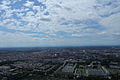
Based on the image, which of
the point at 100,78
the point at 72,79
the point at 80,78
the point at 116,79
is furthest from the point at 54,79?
the point at 116,79

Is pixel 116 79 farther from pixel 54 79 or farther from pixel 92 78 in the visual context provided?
pixel 54 79

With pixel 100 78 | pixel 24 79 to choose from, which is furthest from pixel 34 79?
pixel 100 78

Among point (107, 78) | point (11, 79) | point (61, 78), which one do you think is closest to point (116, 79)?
point (107, 78)

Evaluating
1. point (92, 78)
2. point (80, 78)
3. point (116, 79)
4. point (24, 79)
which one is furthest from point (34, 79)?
point (116, 79)

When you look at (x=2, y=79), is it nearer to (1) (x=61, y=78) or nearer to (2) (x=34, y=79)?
(2) (x=34, y=79)

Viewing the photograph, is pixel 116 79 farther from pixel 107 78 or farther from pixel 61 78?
pixel 61 78

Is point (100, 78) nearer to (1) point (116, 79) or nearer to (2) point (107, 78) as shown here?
(2) point (107, 78)
